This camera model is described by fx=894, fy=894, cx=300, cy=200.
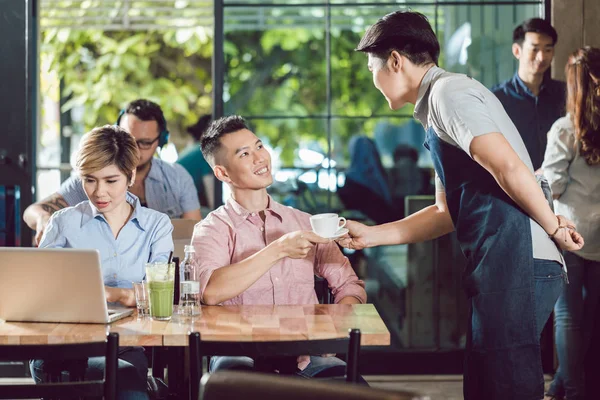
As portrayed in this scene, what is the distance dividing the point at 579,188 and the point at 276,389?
2.54 meters

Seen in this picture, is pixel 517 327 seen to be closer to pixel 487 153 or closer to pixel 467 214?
pixel 467 214

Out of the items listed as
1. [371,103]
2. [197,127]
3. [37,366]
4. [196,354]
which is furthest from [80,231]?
[197,127]

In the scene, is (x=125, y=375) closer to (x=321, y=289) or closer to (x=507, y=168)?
(x=321, y=289)

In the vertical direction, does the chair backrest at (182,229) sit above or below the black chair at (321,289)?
above

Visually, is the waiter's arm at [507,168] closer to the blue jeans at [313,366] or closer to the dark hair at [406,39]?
the dark hair at [406,39]

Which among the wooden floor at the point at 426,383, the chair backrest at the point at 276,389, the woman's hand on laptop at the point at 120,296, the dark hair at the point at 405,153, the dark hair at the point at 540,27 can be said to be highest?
the dark hair at the point at 540,27

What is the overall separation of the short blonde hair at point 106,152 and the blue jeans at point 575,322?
1.94 meters

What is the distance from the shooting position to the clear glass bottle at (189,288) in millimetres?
2545

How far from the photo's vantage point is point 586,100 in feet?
11.8

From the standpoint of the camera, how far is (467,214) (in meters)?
2.33

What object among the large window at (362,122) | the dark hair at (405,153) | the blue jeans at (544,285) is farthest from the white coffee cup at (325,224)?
the dark hair at (405,153)

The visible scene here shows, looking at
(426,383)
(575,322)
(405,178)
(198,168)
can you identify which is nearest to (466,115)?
(575,322)

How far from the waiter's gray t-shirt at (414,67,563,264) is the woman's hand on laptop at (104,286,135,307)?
3.30 ft

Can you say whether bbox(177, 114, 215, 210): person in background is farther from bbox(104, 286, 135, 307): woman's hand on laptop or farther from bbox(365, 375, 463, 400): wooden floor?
bbox(104, 286, 135, 307): woman's hand on laptop
